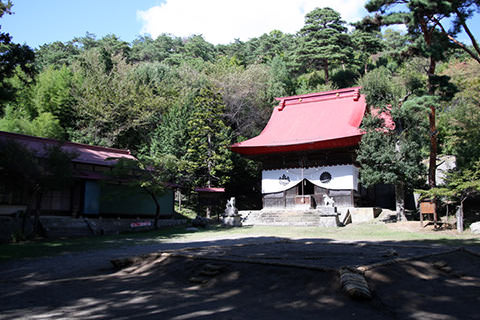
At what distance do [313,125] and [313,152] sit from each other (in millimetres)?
1980

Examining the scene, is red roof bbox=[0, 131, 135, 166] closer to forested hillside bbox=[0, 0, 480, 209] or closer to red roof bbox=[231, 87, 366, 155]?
forested hillside bbox=[0, 0, 480, 209]

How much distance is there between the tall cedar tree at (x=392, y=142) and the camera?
15938mm

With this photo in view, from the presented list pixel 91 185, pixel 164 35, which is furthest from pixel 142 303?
pixel 164 35

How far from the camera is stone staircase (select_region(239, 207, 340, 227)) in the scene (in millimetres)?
16578

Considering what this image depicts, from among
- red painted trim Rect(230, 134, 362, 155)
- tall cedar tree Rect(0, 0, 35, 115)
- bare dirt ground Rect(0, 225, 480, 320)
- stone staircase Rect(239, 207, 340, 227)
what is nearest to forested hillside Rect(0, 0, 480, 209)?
tall cedar tree Rect(0, 0, 35, 115)

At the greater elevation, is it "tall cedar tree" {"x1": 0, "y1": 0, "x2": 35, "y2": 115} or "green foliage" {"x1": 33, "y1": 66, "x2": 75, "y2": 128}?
"green foliage" {"x1": 33, "y1": 66, "x2": 75, "y2": 128}

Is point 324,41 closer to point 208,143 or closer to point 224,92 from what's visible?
point 224,92

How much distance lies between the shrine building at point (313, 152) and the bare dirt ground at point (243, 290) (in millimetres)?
12353

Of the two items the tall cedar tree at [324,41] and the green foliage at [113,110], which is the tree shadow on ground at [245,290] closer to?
the green foliage at [113,110]

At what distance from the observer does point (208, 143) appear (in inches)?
930

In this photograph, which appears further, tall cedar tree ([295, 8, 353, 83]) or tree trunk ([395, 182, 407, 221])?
tall cedar tree ([295, 8, 353, 83])

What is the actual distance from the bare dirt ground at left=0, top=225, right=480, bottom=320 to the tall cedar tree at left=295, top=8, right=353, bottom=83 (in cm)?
2912

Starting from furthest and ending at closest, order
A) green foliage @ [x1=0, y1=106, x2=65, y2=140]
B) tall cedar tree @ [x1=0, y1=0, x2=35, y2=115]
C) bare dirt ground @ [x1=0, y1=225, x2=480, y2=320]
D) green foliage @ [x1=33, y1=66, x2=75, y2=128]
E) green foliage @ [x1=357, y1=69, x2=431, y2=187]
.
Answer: green foliage @ [x1=33, y1=66, x2=75, y2=128] < green foliage @ [x1=0, y1=106, x2=65, y2=140] < green foliage @ [x1=357, y1=69, x2=431, y2=187] < tall cedar tree @ [x1=0, y1=0, x2=35, y2=115] < bare dirt ground @ [x1=0, y1=225, x2=480, y2=320]

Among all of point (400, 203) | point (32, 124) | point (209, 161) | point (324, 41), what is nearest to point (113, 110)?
point (32, 124)
